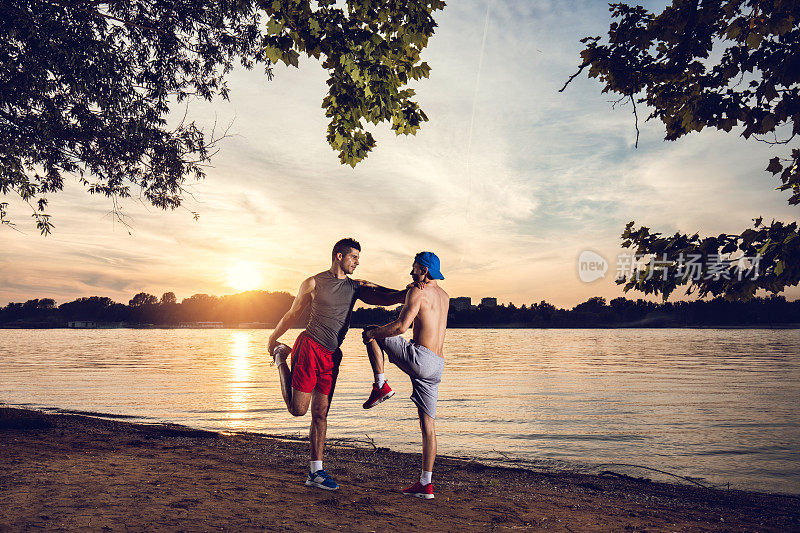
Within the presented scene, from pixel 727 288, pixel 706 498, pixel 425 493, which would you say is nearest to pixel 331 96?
pixel 425 493

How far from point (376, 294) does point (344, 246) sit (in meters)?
0.65

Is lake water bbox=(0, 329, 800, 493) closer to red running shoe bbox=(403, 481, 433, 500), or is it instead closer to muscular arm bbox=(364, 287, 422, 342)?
red running shoe bbox=(403, 481, 433, 500)

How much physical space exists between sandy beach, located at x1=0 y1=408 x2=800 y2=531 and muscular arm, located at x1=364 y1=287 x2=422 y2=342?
1.75 m

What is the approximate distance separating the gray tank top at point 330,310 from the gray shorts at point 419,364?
55 cm

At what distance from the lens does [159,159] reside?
12.8 m

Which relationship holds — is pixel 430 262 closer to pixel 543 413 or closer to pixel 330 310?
pixel 330 310

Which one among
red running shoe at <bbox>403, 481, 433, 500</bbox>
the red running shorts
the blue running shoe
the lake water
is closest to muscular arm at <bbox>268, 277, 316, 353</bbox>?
the red running shorts

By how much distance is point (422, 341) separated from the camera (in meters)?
6.01

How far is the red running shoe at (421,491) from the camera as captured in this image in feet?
20.6

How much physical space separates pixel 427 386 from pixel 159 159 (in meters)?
9.53

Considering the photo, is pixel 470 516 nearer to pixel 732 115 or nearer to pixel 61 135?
pixel 732 115

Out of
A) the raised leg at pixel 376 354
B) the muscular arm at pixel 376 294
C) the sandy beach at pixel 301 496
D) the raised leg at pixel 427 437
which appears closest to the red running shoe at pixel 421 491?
the sandy beach at pixel 301 496

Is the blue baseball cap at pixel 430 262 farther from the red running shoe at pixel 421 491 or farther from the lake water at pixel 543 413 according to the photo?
the lake water at pixel 543 413

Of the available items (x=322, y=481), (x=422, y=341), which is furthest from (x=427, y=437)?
(x=322, y=481)
